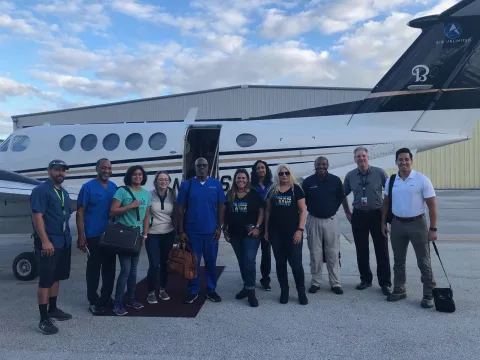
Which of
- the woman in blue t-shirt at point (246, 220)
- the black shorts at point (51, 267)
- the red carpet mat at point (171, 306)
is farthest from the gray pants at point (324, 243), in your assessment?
the black shorts at point (51, 267)

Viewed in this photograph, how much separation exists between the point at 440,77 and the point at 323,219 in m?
4.73

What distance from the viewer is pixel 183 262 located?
16.4 ft

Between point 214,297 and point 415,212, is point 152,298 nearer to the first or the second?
point 214,297

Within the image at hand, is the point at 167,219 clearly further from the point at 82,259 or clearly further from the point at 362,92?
the point at 362,92


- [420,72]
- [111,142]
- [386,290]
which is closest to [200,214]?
[386,290]

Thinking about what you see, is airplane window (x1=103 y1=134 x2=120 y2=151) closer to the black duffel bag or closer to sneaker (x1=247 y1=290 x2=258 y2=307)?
the black duffel bag

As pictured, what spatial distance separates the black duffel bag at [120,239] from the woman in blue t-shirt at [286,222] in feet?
5.44

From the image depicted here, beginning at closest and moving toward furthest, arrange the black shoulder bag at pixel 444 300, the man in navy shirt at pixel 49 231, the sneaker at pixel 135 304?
the man in navy shirt at pixel 49 231, the black shoulder bag at pixel 444 300, the sneaker at pixel 135 304

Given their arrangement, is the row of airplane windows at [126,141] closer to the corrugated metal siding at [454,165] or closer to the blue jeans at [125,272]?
the blue jeans at [125,272]

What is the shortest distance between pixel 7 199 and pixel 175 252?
138 inches

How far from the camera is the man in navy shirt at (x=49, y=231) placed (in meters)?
4.21

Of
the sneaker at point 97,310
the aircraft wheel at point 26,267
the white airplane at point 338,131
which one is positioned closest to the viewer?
the sneaker at point 97,310

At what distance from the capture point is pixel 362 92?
95.7 ft

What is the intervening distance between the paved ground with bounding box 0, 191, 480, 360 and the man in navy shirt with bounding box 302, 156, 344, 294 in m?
0.31
